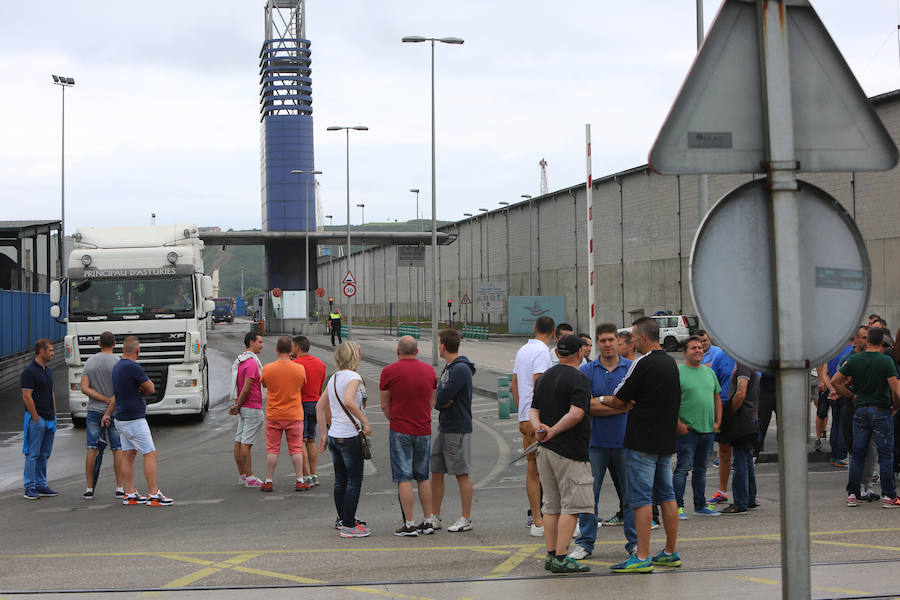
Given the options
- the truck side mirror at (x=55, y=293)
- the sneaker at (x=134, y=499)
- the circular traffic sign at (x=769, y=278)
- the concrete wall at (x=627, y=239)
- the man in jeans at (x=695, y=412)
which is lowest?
the sneaker at (x=134, y=499)

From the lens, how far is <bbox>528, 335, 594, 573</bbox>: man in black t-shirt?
22.8 ft

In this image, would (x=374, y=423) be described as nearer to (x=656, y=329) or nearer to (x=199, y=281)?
(x=199, y=281)

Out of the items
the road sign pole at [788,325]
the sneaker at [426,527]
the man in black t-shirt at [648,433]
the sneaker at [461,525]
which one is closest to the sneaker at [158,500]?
the sneaker at [426,527]

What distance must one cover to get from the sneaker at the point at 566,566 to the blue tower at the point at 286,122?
13424 centimetres

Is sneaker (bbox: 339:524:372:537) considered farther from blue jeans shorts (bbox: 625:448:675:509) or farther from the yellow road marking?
blue jeans shorts (bbox: 625:448:675:509)

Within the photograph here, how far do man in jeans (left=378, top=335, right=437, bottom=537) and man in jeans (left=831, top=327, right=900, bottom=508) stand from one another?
423 cm

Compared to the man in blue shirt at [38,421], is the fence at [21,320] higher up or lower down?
higher up

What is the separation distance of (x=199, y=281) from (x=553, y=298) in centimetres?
3762

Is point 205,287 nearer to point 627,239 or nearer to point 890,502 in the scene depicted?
point 890,502

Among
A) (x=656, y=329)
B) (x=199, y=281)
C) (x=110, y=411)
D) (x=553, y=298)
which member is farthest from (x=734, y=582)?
(x=553, y=298)

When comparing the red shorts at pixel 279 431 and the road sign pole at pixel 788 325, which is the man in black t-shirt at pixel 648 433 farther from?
the red shorts at pixel 279 431

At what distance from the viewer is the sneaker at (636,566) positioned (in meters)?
6.90

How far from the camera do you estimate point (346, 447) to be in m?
8.62

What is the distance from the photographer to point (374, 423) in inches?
726
